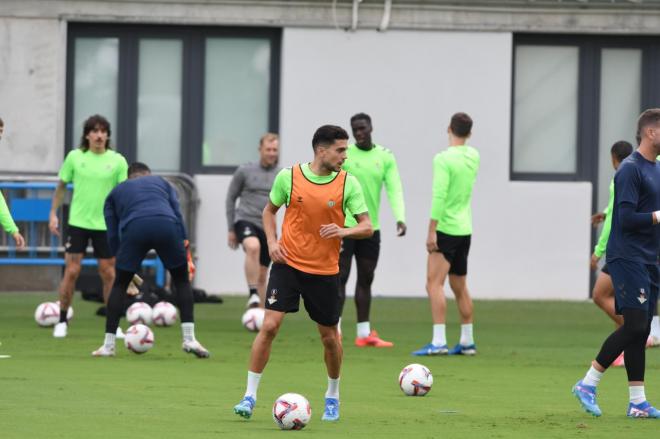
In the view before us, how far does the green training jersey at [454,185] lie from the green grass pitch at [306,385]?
131cm

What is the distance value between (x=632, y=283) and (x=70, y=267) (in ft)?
25.2

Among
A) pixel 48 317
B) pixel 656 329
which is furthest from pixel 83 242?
pixel 656 329

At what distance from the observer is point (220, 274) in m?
22.8

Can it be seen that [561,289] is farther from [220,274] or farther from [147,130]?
[147,130]

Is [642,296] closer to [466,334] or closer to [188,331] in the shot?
[466,334]

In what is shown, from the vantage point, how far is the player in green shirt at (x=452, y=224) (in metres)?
14.7

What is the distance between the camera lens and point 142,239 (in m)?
14.1

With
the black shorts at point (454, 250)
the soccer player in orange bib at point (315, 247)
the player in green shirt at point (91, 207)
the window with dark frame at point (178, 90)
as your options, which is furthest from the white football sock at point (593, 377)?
the window with dark frame at point (178, 90)

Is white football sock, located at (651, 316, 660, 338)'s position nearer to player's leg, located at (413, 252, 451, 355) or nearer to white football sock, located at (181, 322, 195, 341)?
player's leg, located at (413, 252, 451, 355)

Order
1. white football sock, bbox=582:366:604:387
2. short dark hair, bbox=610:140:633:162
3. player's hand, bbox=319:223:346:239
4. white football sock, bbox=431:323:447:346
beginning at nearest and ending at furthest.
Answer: player's hand, bbox=319:223:346:239, white football sock, bbox=582:366:604:387, short dark hair, bbox=610:140:633:162, white football sock, bbox=431:323:447:346

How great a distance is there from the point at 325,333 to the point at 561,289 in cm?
1374

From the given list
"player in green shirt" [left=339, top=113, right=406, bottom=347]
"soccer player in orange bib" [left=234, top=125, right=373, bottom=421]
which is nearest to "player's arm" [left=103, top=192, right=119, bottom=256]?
"player in green shirt" [left=339, top=113, right=406, bottom=347]

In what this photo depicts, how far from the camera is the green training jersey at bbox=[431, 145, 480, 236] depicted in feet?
48.4

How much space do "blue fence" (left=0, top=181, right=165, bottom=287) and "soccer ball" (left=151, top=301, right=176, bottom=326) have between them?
409 cm
